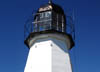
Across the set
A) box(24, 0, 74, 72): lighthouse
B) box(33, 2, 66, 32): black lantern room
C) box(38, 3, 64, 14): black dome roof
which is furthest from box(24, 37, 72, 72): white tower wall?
box(38, 3, 64, 14): black dome roof

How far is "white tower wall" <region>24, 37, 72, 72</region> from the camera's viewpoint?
8641mm

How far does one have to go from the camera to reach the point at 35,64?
884cm

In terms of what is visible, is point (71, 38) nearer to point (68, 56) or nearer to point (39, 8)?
point (68, 56)

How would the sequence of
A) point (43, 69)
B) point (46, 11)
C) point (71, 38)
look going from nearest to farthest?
point (43, 69)
point (71, 38)
point (46, 11)

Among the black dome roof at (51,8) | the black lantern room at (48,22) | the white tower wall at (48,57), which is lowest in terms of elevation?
the white tower wall at (48,57)

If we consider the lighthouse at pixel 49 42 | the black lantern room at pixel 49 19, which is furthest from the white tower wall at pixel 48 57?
the black lantern room at pixel 49 19

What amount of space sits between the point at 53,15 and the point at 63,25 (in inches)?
33.5

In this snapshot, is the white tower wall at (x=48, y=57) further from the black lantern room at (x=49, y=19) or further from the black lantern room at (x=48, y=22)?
the black lantern room at (x=49, y=19)

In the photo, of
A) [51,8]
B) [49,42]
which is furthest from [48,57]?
[51,8]

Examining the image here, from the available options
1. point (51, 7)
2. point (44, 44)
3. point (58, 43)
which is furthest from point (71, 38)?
point (51, 7)

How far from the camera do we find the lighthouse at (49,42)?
28.8 ft

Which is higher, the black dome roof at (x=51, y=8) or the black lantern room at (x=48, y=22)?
the black dome roof at (x=51, y=8)

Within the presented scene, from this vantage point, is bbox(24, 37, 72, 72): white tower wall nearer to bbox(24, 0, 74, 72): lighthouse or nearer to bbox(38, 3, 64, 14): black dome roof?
bbox(24, 0, 74, 72): lighthouse

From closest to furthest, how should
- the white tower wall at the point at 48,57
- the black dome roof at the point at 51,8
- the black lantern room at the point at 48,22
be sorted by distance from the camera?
the white tower wall at the point at 48,57 → the black lantern room at the point at 48,22 → the black dome roof at the point at 51,8
